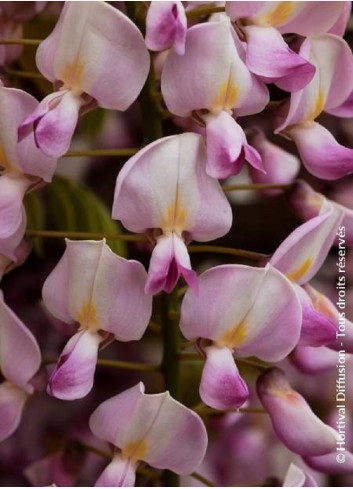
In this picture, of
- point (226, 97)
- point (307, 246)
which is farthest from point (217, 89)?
point (307, 246)

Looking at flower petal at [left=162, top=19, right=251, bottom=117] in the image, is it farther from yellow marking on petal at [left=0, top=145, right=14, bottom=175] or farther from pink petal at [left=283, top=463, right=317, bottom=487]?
pink petal at [left=283, top=463, right=317, bottom=487]

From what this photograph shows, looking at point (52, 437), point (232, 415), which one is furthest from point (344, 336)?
point (52, 437)

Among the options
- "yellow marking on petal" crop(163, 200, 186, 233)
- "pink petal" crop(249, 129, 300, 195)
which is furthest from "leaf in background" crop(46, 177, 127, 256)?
"yellow marking on petal" crop(163, 200, 186, 233)

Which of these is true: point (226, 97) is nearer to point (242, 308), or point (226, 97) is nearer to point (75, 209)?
point (242, 308)

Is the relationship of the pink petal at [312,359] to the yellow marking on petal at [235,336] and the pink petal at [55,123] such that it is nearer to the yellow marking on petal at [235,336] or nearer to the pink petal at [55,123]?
the yellow marking on petal at [235,336]

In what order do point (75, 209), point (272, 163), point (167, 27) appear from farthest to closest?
point (75, 209) → point (272, 163) → point (167, 27)

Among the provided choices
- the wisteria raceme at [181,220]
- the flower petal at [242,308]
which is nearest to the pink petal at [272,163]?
the wisteria raceme at [181,220]

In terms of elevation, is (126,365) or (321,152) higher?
(321,152)
